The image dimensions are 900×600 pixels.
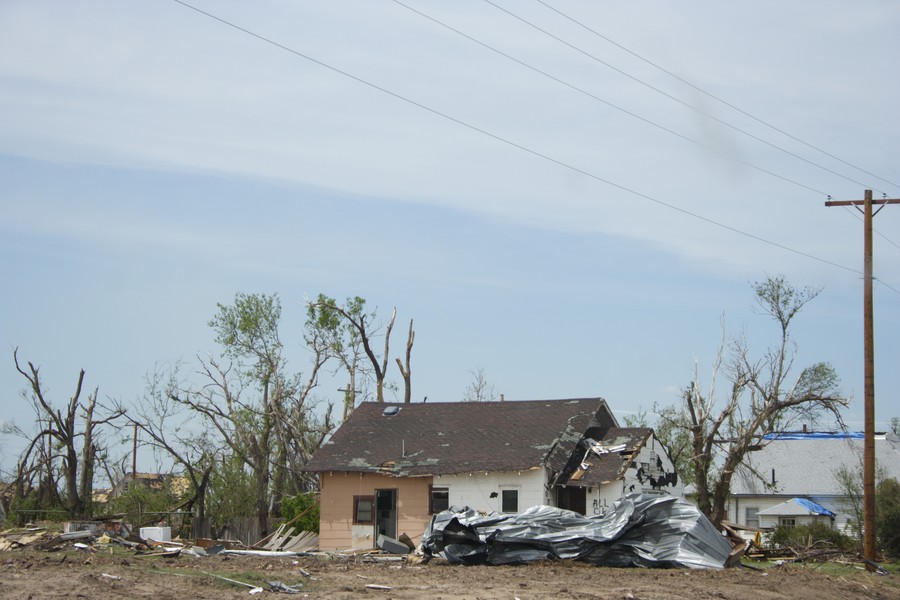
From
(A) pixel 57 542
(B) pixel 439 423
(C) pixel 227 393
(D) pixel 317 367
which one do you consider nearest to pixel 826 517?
(B) pixel 439 423

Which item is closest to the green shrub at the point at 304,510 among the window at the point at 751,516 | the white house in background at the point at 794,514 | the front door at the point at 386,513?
the front door at the point at 386,513

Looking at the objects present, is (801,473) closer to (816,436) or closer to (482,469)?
(816,436)

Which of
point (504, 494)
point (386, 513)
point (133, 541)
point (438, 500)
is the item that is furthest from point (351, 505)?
point (133, 541)

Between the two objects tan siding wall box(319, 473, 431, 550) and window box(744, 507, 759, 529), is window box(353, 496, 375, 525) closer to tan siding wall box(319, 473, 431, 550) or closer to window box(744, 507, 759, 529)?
tan siding wall box(319, 473, 431, 550)

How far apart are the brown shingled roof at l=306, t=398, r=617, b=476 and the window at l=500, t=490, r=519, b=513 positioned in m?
0.85

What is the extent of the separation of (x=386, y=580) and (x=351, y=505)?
13224 mm

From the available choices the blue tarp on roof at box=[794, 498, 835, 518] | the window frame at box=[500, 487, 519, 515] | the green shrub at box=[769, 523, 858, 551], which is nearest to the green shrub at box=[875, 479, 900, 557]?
the green shrub at box=[769, 523, 858, 551]

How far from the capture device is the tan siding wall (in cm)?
3022

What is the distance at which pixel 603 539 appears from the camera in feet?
71.4

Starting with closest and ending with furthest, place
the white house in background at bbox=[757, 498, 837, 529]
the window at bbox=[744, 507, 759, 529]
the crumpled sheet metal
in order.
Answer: the crumpled sheet metal, the white house in background at bbox=[757, 498, 837, 529], the window at bbox=[744, 507, 759, 529]

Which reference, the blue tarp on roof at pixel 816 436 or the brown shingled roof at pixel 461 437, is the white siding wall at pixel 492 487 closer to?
the brown shingled roof at pixel 461 437

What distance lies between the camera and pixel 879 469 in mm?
40312

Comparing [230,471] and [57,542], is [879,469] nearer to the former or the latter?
[230,471]

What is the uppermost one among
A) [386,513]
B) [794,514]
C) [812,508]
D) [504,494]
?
[504,494]
